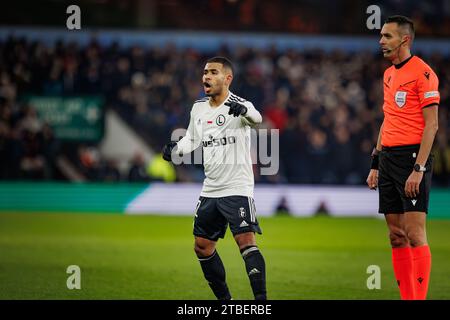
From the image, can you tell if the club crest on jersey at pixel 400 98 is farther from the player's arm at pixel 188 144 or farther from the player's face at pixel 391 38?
the player's arm at pixel 188 144

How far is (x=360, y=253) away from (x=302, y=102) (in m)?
8.89

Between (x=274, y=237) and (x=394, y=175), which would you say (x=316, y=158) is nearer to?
(x=274, y=237)

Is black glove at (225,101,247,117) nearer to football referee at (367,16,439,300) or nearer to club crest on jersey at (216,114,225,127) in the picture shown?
club crest on jersey at (216,114,225,127)

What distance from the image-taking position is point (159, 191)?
19250 millimetres

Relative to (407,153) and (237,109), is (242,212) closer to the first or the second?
(237,109)

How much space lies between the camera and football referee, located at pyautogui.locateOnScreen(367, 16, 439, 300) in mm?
7312

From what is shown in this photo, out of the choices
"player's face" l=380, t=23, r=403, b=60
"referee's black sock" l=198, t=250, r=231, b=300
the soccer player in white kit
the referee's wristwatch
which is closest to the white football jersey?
the soccer player in white kit

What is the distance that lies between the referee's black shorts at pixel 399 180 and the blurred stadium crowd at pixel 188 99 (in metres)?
11.9

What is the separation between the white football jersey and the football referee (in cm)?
124

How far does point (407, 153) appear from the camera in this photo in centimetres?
749

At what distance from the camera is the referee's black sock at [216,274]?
7.78m

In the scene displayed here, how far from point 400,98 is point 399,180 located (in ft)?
2.38
